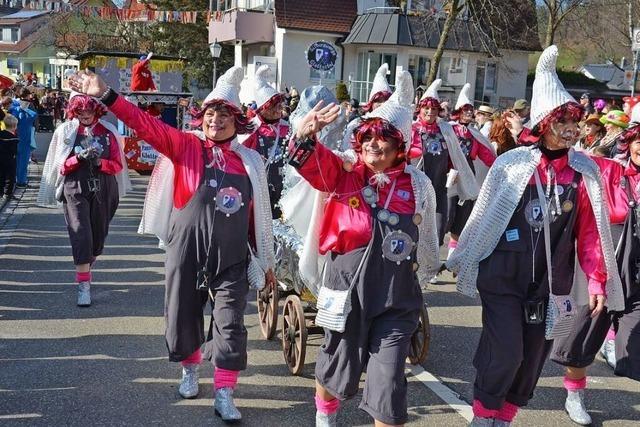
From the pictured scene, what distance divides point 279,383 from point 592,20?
30354 mm

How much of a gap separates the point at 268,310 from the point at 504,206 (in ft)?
8.86

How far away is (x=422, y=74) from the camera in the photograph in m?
33.4

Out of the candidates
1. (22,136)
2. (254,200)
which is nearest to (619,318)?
(254,200)

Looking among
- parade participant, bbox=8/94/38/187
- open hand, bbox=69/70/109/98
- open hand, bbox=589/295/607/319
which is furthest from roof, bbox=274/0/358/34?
open hand, bbox=589/295/607/319

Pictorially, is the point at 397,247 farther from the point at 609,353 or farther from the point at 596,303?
the point at 609,353

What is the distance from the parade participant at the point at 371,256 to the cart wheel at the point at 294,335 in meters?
1.16

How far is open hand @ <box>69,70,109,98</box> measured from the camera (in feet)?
13.4

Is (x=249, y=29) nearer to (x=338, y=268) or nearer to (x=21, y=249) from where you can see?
(x=21, y=249)

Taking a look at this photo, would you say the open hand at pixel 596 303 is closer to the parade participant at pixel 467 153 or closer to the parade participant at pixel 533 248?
the parade participant at pixel 533 248

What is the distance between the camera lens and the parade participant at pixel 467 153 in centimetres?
838

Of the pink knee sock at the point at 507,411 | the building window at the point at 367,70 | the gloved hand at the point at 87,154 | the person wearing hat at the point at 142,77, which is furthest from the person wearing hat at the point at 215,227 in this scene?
the building window at the point at 367,70

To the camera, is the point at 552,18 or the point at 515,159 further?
the point at 552,18

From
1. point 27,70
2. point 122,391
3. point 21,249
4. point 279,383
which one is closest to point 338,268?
point 279,383

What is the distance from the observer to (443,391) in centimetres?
517
